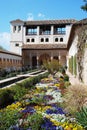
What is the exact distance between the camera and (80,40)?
771 inches

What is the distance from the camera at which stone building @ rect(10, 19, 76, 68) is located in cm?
6166

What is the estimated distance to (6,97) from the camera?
10719mm

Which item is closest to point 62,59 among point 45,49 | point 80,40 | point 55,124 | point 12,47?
point 45,49

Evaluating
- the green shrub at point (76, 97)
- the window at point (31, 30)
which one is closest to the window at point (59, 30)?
the window at point (31, 30)

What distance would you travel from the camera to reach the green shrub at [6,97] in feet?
33.9

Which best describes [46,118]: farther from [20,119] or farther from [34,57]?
[34,57]

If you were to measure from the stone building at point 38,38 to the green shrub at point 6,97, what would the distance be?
164 feet

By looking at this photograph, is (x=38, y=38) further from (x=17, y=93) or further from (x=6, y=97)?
(x=6, y=97)

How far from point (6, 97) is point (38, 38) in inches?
2161

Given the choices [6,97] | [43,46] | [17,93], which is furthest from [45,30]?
[6,97]

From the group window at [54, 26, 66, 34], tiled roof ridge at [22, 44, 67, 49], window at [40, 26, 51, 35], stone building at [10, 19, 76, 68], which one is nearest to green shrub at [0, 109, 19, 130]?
tiled roof ridge at [22, 44, 67, 49]

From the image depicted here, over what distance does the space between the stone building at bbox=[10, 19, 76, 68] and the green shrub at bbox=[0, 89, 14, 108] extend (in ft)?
164

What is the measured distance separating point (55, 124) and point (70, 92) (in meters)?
1.82

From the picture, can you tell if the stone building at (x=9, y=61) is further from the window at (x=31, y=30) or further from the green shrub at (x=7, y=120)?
the green shrub at (x=7, y=120)
